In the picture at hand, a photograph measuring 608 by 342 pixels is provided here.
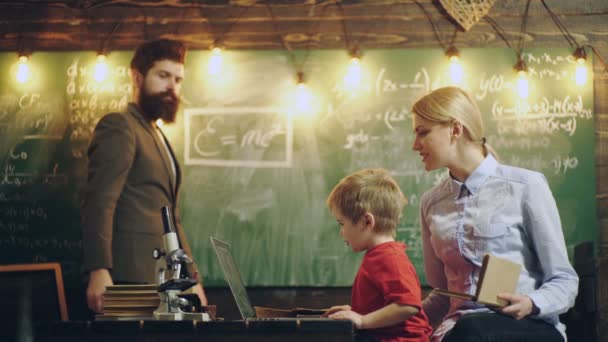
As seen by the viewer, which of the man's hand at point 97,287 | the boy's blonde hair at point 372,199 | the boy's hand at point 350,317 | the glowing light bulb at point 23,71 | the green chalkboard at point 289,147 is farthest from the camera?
the glowing light bulb at point 23,71

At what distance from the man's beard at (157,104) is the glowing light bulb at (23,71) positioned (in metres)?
1.29

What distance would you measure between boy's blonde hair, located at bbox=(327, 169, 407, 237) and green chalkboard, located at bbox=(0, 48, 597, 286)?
5.96 feet

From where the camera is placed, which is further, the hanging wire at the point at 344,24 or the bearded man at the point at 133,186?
the hanging wire at the point at 344,24

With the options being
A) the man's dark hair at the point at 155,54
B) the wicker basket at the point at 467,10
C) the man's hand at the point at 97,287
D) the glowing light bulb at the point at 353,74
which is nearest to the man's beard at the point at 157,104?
the man's dark hair at the point at 155,54

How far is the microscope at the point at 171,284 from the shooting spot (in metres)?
2.14

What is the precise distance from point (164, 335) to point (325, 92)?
2.65 metres

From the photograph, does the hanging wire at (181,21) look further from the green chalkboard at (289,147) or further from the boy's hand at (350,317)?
the boy's hand at (350,317)

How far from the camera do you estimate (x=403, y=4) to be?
450 cm

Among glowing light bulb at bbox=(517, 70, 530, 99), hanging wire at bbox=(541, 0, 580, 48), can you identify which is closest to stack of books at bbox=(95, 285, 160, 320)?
glowing light bulb at bbox=(517, 70, 530, 99)

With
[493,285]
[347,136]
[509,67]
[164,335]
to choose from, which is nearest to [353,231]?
[493,285]

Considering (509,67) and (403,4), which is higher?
(403,4)

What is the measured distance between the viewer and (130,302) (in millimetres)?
2225

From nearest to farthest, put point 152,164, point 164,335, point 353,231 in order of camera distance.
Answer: point 164,335 < point 353,231 < point 152,164

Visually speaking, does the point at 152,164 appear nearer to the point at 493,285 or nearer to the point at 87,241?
the point at 87,241
